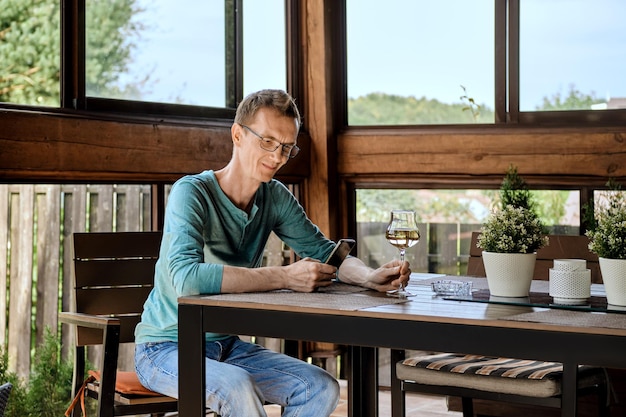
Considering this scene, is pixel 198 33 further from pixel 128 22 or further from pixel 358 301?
pixel 358 301

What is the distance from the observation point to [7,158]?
135 inches

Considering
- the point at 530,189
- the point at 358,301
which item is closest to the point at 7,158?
the point at 358,301

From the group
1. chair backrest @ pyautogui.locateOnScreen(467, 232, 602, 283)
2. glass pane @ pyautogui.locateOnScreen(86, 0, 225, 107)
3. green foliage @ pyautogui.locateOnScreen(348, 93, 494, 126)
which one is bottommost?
chair backrest @ pyautogui.locateOnScreen(467, 232, 602, 283)

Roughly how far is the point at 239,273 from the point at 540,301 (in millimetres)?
835

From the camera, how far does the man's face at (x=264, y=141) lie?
282 centimetres

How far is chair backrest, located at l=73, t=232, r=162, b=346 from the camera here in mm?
3266

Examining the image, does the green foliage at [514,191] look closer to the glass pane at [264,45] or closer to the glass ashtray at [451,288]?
the glass pane at [264,45]

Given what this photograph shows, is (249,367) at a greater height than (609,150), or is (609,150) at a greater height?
(609,150)

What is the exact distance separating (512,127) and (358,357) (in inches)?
81.7

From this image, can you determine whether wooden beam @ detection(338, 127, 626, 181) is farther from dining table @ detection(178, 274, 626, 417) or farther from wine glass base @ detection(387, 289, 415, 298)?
wine glass base @ detection(387, 289, 415, 298)

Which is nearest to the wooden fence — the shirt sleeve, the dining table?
the shirt sleeve

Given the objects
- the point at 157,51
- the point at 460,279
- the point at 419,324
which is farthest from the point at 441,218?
the point at 419,324

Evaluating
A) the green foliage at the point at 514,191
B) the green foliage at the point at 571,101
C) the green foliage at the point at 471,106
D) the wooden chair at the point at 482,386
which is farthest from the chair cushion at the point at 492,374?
the green foliage at the point at 471,106

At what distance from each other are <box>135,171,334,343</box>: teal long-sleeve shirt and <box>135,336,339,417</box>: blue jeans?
0.20 ft
